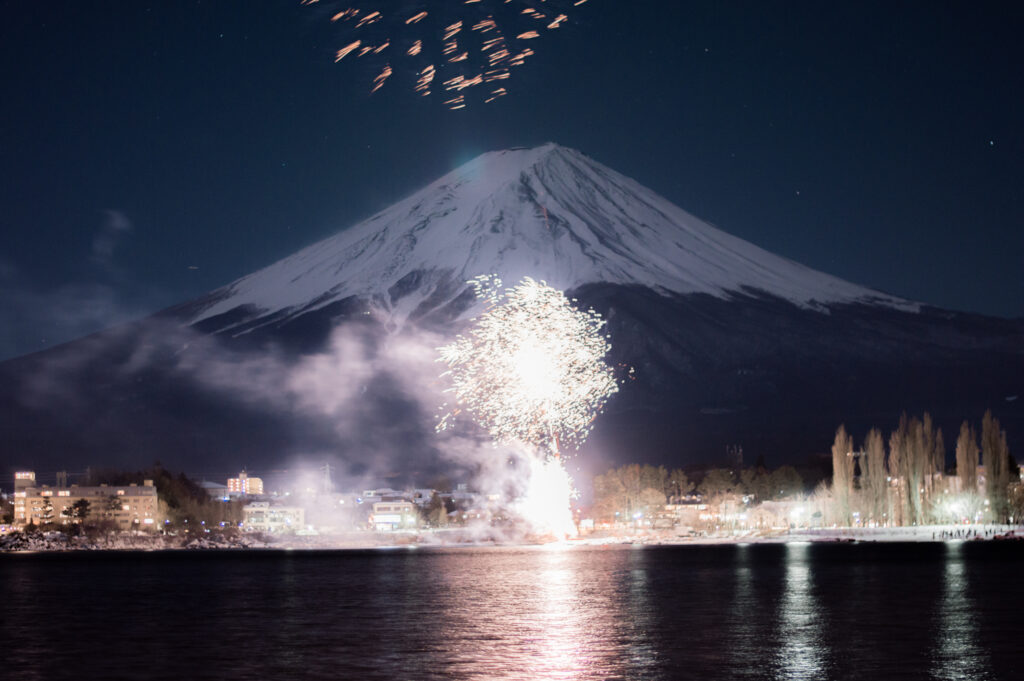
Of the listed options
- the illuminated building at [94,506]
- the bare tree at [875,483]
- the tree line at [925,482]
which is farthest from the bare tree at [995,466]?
the illuminated building at [94,506]

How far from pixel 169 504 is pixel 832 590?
122657 mm

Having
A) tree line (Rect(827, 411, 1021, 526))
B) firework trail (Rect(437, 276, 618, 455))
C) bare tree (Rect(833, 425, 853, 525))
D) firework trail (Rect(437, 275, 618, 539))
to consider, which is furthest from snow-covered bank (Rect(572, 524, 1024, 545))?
firework trail (Rect(437, 276, 618, 455))

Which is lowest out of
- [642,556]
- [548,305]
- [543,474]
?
[642,556]

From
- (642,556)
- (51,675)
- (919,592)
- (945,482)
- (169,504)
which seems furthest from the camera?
(169,504)

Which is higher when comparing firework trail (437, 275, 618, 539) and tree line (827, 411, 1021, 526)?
firework trail (437, 275, 618, 539)

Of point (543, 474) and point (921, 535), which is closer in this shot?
point (543, 474)

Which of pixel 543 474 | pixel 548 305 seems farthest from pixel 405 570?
pixel 548 305

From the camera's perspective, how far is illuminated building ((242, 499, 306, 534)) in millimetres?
189625

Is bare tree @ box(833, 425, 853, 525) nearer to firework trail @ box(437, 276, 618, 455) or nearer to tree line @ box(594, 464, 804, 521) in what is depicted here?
tree line @ box(594, 464, 804, 521)

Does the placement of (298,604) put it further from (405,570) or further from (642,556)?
(642,556)

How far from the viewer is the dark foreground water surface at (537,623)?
3712cm

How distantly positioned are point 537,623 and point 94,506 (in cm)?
12753

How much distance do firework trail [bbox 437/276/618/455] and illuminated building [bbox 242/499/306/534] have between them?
114440 mm

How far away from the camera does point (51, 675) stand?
38000 mm
